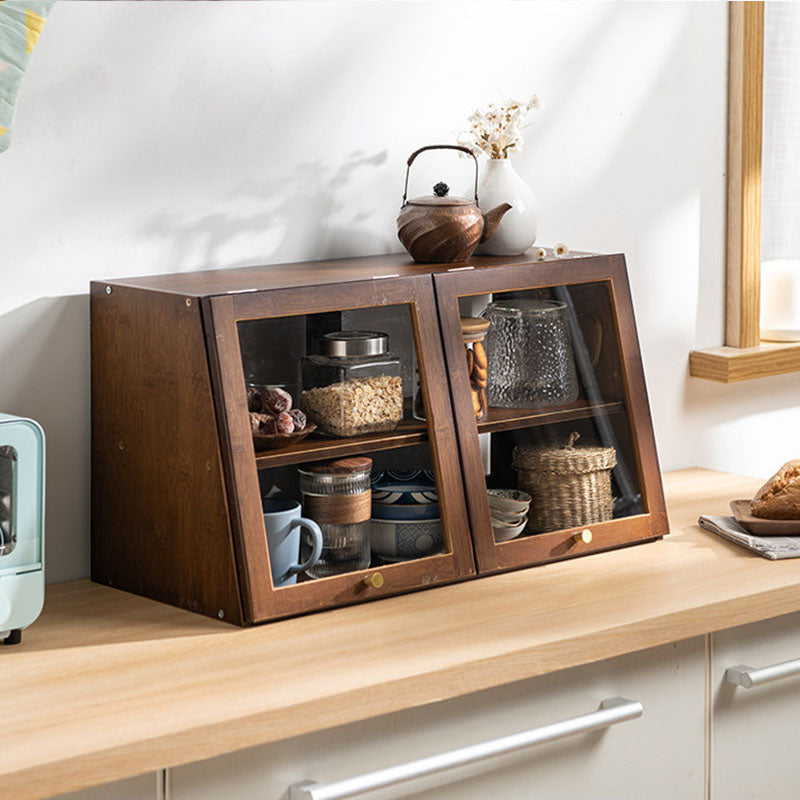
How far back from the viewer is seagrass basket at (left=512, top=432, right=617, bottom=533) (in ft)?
6.52

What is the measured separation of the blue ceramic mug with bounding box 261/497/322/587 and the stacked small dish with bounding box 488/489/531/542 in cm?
28

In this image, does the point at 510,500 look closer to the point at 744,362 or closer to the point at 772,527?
the point at 772,527

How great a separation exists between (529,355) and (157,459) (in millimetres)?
573

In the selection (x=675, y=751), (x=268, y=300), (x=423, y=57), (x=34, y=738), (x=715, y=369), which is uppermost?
(x=423, y=57)

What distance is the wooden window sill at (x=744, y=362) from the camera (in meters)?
2.52

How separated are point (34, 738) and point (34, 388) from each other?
0.64 m

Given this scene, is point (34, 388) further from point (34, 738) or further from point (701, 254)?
point (701, 254)

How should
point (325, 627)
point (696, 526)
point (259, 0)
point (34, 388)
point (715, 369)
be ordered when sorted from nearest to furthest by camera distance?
1. point (325, 627)
2. point (34, 388)
3. point (259, 0)
4. point (696, 526)
5. point (715, 369)

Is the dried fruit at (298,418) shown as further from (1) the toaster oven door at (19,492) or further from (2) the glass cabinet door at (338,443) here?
(1) the toaster oven door at (19,492)

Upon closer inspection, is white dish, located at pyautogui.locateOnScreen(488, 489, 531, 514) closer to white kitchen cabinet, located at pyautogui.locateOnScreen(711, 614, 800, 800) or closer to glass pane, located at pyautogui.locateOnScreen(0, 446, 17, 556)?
white kitchen cabinet, located at pyautogui.locateOnScreen(711, 614, 800, 800)

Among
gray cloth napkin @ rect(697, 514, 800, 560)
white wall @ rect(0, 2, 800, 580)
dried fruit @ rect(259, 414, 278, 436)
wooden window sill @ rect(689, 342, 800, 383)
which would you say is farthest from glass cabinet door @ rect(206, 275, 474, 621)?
wooden window sill @ rect(689, 342, 800, 383)

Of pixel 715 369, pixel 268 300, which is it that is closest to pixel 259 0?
pixel 268 300

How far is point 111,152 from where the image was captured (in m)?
1.88

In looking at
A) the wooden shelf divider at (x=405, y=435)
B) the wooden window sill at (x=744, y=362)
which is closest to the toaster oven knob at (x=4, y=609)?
the wooden shelf divider at (x=405, y=435)
